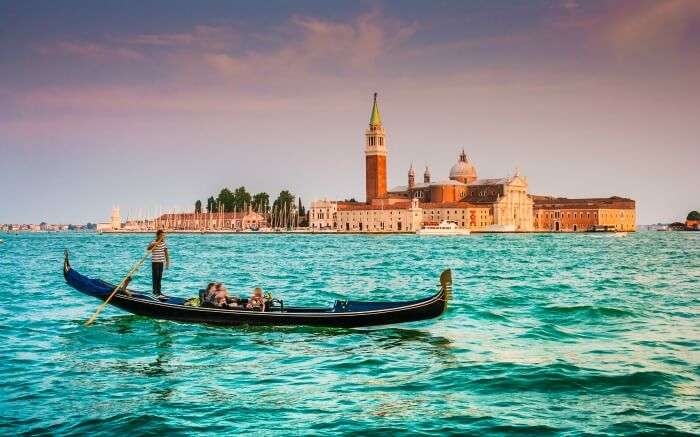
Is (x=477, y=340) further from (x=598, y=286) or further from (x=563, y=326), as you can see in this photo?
(x=598, y=286)

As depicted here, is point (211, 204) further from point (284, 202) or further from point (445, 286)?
point (445, 286)

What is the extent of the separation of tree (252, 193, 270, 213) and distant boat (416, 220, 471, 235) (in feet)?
93.4

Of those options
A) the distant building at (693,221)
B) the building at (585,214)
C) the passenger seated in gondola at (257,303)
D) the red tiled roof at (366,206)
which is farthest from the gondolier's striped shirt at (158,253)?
the distant building at (693,221)

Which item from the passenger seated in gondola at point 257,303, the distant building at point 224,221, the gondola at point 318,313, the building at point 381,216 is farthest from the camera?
the distant building at point 224,221

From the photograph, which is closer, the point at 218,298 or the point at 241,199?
the point at 218,298

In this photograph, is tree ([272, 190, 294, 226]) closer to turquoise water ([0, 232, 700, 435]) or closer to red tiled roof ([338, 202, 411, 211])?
red tiled roof ([338, 202, 411, 211])

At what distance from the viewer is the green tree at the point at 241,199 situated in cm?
12219

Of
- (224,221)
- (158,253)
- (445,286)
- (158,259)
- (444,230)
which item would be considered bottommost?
(445,286)

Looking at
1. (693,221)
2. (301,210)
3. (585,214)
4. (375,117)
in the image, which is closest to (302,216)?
(301,210)

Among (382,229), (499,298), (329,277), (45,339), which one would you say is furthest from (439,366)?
(382,229)

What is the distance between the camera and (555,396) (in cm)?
823

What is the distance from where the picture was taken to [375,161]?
113812mm

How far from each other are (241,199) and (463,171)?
3441 cm

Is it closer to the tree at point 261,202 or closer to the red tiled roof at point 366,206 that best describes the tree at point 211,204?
the tree at point 261,202
